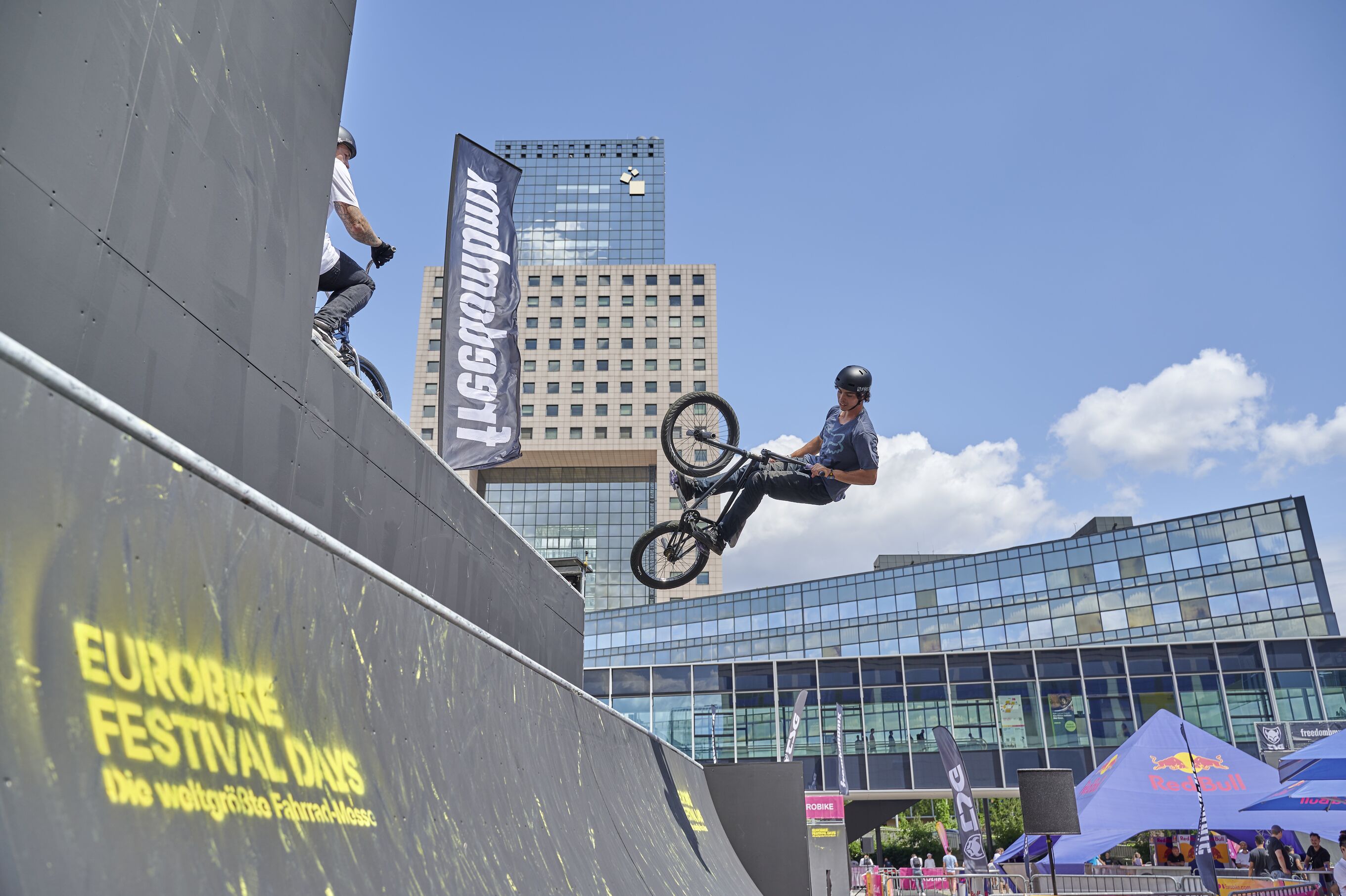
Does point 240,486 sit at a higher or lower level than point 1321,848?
higher

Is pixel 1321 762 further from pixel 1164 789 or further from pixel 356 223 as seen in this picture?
pixel 356 223

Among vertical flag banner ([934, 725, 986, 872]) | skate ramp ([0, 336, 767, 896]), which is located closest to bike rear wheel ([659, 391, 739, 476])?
skate ramp ([0, 336, 767, 896])

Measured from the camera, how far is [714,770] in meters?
12.9

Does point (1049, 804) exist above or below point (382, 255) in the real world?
below

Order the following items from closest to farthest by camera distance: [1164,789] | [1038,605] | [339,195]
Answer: [339,195] → [1164,789] → [1038,605]

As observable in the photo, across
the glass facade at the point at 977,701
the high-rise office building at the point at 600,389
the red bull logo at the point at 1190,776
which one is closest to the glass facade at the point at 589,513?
the high-rise office building at the point at 600,389

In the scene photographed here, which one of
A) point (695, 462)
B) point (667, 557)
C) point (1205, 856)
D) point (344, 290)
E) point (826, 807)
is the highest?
point (344, 290)

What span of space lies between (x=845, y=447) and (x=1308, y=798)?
814 cm

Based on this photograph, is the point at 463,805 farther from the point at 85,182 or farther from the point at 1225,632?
the point at 1225,632

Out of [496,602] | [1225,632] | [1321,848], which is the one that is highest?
[1225,632]

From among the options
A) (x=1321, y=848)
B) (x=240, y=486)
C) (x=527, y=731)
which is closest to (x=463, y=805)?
(x=527, y=731)

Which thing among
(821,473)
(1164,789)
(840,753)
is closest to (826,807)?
(840,753)

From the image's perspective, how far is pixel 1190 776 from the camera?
16.2 meters

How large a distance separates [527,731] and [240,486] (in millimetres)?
2512
